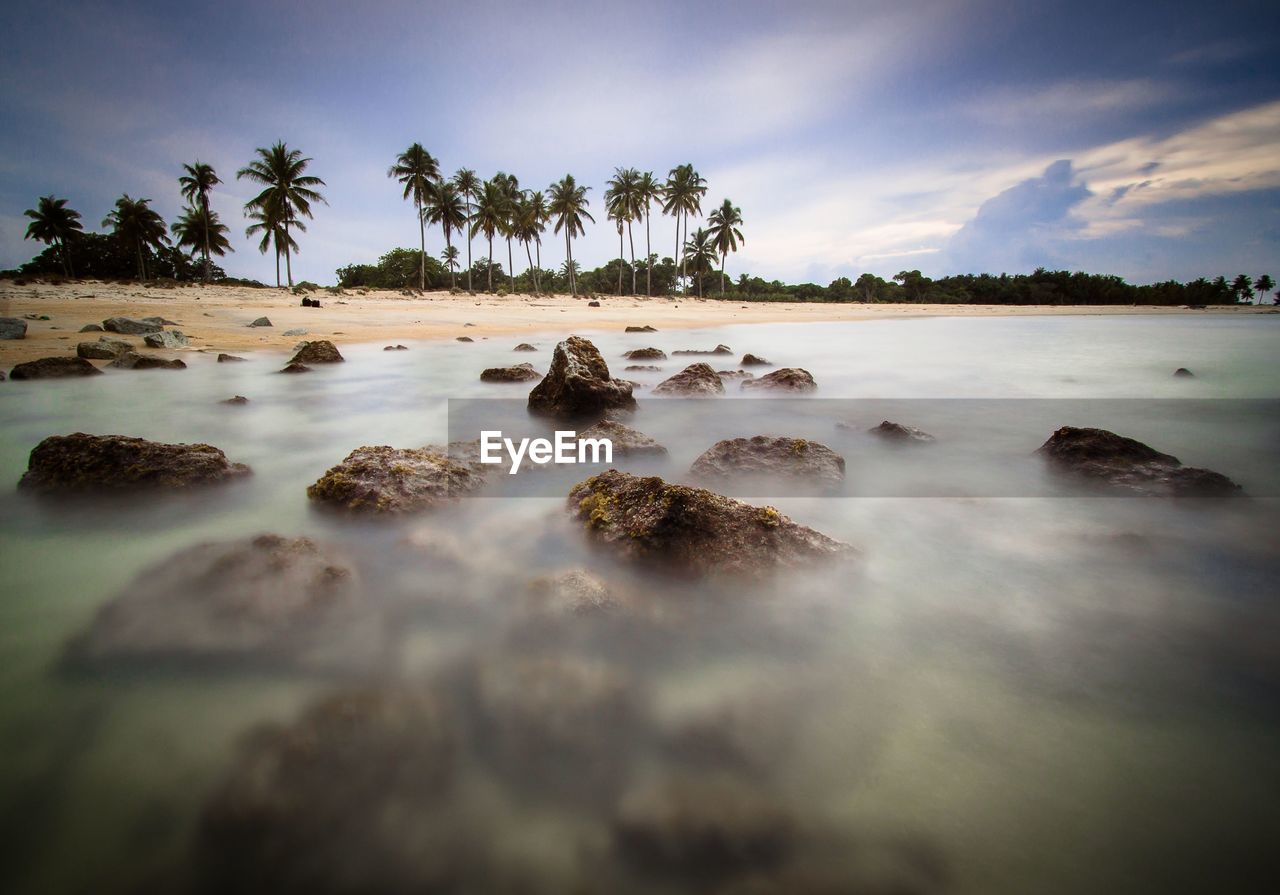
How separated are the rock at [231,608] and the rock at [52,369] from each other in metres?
7.00

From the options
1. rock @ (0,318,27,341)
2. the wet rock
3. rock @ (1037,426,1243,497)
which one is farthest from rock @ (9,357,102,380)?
rock @ (1037,426,1243,497)

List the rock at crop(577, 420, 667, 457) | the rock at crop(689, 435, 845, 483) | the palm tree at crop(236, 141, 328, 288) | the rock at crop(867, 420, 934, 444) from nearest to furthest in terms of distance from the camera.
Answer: the rock at crop(689, 435, 845, 483) → the rock at crop(577, 420, 667, 457) → the rock at crop(867, 420, 934, 444) → the palm tree at crop(236, 141, 328, 288)

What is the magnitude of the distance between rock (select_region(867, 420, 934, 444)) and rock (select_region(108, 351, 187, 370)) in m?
9.57

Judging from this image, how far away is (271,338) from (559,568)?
13.1m

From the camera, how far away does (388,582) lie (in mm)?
2229

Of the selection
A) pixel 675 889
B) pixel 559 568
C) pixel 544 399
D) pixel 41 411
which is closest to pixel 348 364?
pixel 41 411

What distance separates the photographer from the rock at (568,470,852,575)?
2.29m

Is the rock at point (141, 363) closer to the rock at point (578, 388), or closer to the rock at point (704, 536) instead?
the rock at point (578, 388)

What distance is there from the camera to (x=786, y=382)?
7.36 metres

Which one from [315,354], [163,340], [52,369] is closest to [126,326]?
[163,340]

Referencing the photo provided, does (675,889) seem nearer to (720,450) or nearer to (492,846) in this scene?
(492,846)

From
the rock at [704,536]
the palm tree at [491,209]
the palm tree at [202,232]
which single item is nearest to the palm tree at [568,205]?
the palm tree at [491,209]

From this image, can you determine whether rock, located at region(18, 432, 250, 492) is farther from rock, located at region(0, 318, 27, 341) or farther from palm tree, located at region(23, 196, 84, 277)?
palm tree, located at region(23, 196, 84, 277)

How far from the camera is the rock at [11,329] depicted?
29.9 feet
